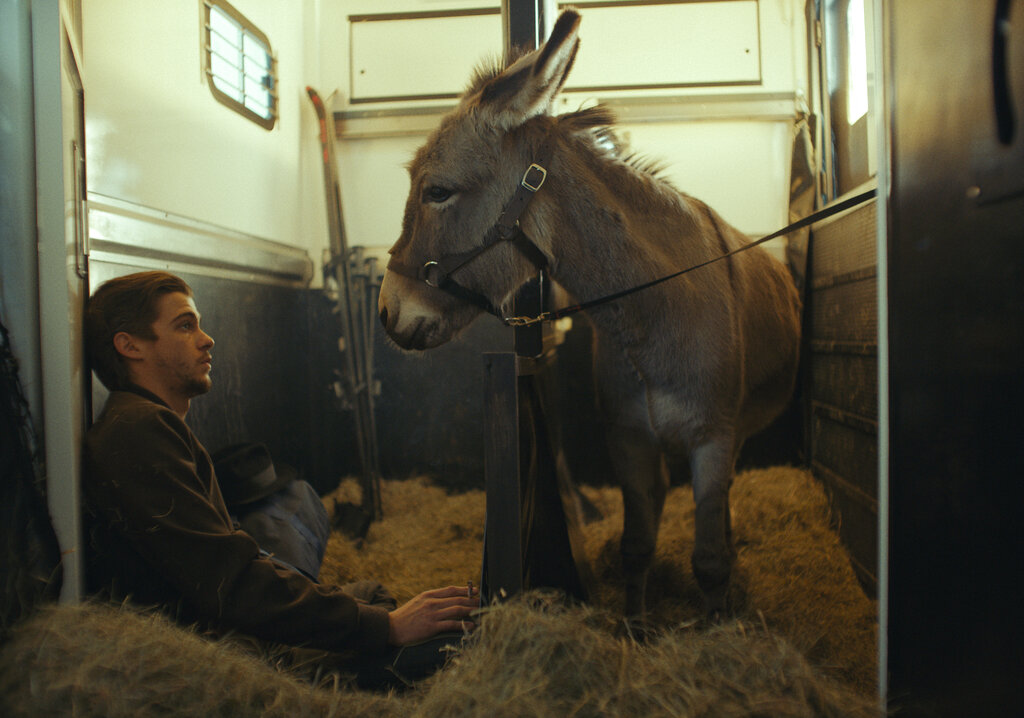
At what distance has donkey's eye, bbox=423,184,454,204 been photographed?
1560 millimetres

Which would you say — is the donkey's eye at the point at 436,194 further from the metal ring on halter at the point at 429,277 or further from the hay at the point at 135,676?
the hay at the point at 135,676

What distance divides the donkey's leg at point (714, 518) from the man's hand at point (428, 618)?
1.98 ft

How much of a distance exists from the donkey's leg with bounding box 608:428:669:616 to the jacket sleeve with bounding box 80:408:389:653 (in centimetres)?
82

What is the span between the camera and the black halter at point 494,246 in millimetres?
1503

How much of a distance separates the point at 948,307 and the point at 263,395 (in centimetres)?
205

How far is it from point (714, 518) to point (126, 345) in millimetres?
1500

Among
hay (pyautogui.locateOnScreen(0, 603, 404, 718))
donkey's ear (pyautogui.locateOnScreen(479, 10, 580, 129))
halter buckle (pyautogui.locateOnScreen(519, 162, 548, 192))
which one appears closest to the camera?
hay (pyautogui.locateOnScreen(0, 603, 404, 718))

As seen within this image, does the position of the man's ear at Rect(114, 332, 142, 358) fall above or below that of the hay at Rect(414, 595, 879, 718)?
above

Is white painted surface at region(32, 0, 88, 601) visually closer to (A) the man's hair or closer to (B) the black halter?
(A) the man's hair

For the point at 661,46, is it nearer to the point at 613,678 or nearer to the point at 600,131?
the point at 600,131

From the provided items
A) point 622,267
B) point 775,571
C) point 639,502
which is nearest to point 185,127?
point 622,267

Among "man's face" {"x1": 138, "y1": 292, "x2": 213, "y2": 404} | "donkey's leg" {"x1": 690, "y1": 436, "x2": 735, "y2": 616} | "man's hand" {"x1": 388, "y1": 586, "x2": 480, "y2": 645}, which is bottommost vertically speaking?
"man's hand" {"x1": 388, "y1": 586, "x2": 480, "y2": 645}

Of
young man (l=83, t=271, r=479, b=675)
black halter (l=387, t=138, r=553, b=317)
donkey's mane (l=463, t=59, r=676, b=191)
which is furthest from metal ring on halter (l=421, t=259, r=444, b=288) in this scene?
young man (l=83, t=271, r=479, b=675)

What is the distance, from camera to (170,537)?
113 centimetres
